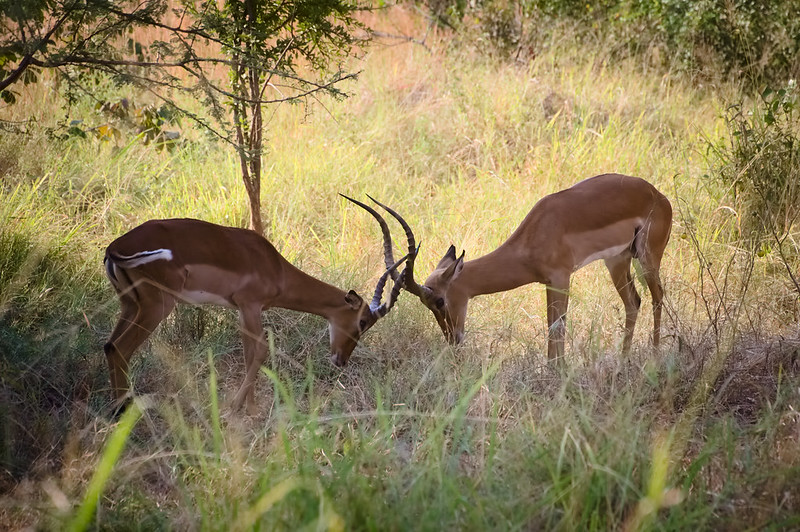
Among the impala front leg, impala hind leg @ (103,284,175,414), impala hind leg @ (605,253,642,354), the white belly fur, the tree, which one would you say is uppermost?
the tree

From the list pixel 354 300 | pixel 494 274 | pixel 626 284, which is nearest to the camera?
pixel 354 300

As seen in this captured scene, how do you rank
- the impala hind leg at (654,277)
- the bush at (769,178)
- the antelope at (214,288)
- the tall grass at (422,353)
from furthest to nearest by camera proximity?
the bush at (769,178) → the impala hind leg at (654,277) → the antelope at (214,288) → the tall grass at (422,353)

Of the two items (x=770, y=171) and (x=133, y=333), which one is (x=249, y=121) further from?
(x=770, y=171)

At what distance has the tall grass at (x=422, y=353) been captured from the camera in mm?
2744

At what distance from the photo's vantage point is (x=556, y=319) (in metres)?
5.04

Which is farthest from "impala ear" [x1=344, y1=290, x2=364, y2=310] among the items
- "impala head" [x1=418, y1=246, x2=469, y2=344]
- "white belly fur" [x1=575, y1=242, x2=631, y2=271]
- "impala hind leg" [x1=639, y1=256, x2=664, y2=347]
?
"impala hind leg" [x1=639, y1=256, x2=664, y2=347]

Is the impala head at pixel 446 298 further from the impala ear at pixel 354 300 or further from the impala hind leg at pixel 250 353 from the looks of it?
the impala hind leg at pixel 250 353

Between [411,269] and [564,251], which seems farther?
[564,251]

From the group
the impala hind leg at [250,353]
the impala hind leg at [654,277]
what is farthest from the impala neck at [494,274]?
the impala hind leg at [250,353]

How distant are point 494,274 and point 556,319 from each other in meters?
0.44

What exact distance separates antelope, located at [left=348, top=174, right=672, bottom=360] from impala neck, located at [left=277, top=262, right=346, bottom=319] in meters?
0.35

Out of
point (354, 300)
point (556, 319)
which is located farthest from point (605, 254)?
point (354, 300)

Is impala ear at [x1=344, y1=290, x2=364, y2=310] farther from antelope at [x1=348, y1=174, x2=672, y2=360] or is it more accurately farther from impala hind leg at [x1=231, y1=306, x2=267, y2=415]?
impala hind leg at [x1=231, y1=306, x2=267, y2=415]

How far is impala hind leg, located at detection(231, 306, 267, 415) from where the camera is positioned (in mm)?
4289
